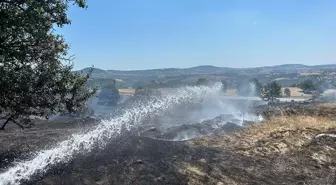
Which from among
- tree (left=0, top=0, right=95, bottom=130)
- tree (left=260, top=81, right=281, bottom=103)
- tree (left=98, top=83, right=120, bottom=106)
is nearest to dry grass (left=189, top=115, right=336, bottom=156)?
tree (left=0, top=0, right=95, bottom=130)

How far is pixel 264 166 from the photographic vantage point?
21375 millimetres

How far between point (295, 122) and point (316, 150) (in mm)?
8961

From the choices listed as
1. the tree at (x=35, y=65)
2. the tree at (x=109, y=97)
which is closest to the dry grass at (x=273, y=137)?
the tree at (x=35, y=65)

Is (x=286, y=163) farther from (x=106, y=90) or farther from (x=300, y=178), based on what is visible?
(x=106, y=90)

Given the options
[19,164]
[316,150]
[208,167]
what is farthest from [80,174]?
[316,150]

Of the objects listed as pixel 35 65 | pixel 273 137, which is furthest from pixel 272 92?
pixel 35 65

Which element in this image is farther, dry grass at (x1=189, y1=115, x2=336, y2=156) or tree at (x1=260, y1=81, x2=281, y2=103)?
tree at (x1=260, y1=81, x2=281, y2=103)

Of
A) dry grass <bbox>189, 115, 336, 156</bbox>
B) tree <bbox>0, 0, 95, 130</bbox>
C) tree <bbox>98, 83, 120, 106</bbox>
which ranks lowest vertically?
tree <bbox>98, 83, 120, 106</bbox>

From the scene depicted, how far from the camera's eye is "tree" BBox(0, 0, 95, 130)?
1666 centimetres

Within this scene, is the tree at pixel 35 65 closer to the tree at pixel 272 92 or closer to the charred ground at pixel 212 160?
the charred ground at pixel 212 160

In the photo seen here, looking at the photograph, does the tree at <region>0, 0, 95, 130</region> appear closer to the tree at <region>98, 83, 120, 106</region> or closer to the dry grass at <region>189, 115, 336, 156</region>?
the dry grass at <region>189, 115, 336, 156</region>

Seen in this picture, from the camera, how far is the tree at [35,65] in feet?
54.6

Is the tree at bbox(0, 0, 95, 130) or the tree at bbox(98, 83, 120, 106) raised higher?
the tree at bbox(0, 0, 95, 130)

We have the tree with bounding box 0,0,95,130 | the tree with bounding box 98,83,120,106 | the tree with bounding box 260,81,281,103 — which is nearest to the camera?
the tree with bounding box 0,0,95,130
